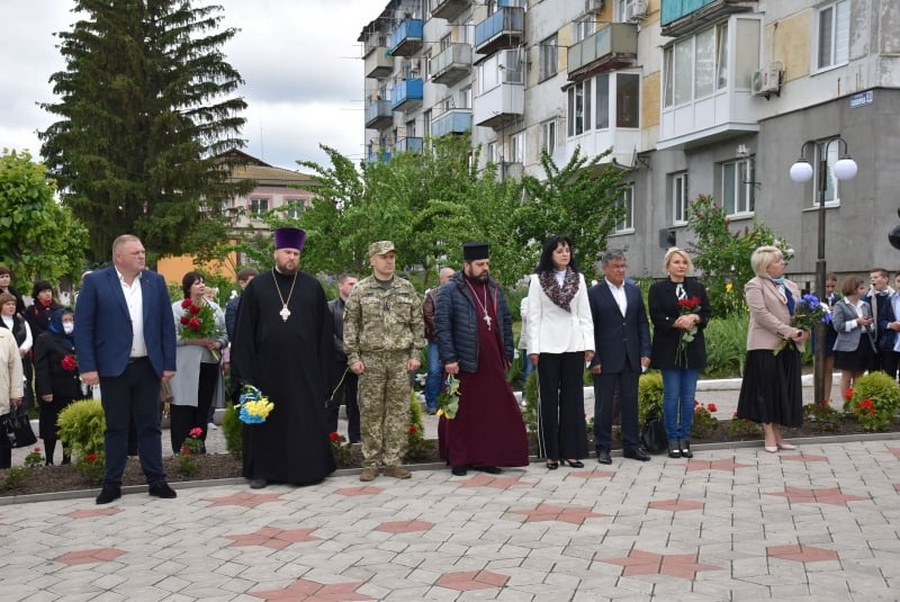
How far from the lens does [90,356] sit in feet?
25.8

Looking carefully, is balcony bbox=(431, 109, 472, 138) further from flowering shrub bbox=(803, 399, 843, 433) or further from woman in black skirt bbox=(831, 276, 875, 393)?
flowering shrub bbox=(803, 399, 843, 433)

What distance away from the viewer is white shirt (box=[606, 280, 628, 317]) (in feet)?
31.9

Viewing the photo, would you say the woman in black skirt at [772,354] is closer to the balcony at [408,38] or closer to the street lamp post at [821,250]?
the street lamp post at [821,250]

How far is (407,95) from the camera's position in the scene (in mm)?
50719

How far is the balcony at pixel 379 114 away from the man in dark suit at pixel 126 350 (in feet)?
156

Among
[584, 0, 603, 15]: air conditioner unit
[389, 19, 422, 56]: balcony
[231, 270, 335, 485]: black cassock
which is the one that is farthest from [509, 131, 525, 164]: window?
[231, 270, 335, 485]: black cassock

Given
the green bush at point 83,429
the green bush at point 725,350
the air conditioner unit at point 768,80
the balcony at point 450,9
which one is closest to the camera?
the green bush at point 83,429

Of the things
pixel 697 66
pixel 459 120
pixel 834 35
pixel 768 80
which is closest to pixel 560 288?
pixel 834 35

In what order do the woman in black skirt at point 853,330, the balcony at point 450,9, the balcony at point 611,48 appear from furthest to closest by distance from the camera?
the balcony at point 450,9 < the balcony at point 611,48 < the woman in black skirt at point 853,330

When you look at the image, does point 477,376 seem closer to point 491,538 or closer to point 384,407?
point 384,407

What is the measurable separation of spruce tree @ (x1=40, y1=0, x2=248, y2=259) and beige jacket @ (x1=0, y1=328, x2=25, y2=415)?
115 feet

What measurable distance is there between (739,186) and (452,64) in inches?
803

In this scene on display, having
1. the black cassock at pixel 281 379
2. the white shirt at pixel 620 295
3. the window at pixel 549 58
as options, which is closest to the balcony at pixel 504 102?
the window at pixel 549 58

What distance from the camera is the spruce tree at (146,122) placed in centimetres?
4359
